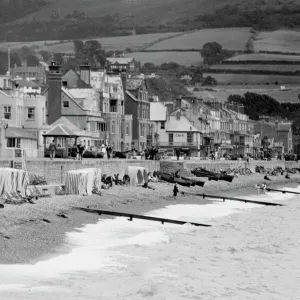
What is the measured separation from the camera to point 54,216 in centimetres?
3766

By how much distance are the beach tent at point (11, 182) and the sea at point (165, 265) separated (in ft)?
15.2

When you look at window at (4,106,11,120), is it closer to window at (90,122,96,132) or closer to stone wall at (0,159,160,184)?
stone wall at (0,159,160,184)

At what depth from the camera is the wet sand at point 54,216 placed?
29517 millimetres

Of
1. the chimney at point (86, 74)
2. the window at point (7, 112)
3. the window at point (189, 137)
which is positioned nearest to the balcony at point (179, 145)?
the window at point (189, 137)

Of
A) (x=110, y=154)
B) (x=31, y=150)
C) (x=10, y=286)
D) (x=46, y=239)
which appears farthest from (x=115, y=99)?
(x=10, y=286)

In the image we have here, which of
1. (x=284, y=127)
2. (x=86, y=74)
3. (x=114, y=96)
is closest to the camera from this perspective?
(x=86, y=74)

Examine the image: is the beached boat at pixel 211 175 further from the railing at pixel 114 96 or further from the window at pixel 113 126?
the railing at pixel 114 96

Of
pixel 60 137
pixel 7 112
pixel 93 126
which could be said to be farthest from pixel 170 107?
pixel 60 137

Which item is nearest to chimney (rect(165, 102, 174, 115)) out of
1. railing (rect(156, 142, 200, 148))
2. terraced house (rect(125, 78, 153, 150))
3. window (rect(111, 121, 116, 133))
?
railing (rect(156, 142, 200, 148))

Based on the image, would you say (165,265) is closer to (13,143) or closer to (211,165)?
(13,143)

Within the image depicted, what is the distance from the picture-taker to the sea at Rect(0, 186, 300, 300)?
24.9 meters

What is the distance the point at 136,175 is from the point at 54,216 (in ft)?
84.1

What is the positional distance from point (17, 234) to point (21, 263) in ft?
13.6

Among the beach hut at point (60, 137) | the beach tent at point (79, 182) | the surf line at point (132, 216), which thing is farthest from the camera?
the beach hut at point (60, 137)
